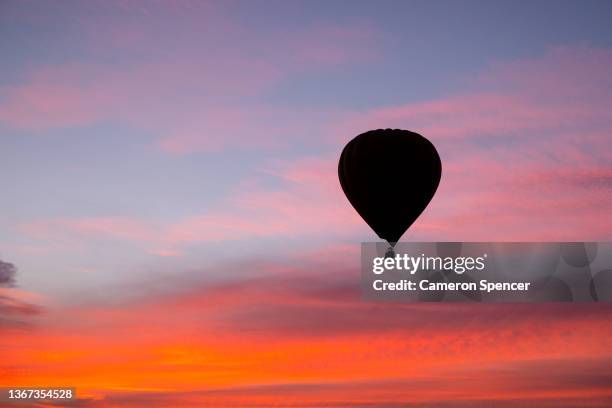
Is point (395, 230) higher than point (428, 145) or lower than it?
lower

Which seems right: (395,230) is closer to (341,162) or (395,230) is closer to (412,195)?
(412,195)

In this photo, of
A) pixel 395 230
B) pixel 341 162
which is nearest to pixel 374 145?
pixel 341 162

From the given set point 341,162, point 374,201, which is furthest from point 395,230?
point 341,162

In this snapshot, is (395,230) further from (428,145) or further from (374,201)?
(428,145)

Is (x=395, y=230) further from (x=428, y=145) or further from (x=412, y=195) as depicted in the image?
(x=428, y=145)

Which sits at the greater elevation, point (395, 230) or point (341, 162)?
point (341, 162)

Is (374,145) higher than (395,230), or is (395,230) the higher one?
(374,145)
